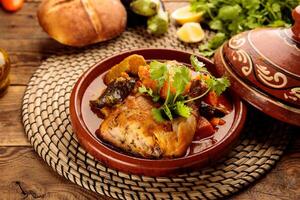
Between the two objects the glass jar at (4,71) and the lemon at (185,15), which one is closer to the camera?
the glass jar at (4,71)

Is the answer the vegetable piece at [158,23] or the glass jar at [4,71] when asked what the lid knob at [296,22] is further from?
the glass jar at [4,71]

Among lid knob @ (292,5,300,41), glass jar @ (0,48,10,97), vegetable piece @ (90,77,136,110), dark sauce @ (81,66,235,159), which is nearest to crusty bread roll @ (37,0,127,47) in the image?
glass jar @ (0,48,10,97)

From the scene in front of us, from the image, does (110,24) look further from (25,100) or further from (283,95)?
(283,95)

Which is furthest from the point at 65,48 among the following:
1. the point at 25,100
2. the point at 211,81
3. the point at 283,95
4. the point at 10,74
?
the point at 283,95

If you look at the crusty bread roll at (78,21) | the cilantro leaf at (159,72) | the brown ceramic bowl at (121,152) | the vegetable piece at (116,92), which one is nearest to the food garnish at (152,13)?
A: the crusty bread roll at (78,21)

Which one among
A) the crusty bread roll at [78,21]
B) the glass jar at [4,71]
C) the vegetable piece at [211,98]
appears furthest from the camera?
the crusty bread roll at [78,21]

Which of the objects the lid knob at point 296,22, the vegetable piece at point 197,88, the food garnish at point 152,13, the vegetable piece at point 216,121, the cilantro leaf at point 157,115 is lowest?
the food garnish at point 152,13

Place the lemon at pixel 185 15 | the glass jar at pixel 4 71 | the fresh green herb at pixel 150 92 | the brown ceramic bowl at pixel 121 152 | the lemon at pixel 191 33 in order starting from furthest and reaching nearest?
the lemon at pixel 185 15, the lemon at pixel 191 33, the glass jar at pixel 4 71, the fresh green herb at pixel 150 92, the brown ceramic bowl at pixel 121 152
